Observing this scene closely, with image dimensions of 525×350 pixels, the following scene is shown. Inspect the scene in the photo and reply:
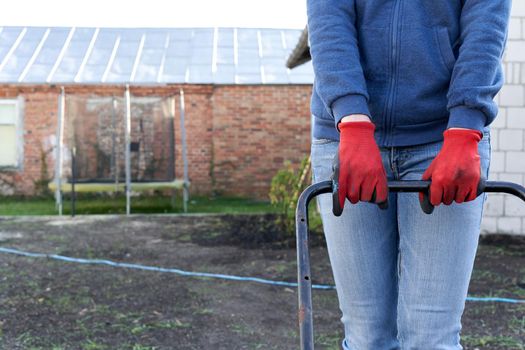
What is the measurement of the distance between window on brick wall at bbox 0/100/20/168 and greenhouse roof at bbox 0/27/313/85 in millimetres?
610

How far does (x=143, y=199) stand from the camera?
13633 millimetres

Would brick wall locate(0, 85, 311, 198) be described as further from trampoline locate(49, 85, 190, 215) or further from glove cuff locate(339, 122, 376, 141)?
glove cuff locate(339, 122, 376, 141)

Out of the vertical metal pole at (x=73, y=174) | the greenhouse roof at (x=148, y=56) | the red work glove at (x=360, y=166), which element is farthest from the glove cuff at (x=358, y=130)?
the greenhouse roof at (x=148, y=56)

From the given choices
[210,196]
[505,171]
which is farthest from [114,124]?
[505,171]

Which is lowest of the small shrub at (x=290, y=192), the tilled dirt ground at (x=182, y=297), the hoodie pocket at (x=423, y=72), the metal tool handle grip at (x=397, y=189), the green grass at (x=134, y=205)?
the green grass at (x=134, y=205)

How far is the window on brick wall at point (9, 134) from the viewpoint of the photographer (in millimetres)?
14812

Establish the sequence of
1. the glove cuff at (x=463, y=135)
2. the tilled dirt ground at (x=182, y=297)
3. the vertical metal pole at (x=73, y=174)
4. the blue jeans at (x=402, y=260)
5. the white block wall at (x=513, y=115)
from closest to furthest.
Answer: the glove cuff at (x=463, y=135), the blue jeans at (x=402, y=260), the tilled dirt ground at (x=182, y=297), the white block wall at (x=513, y=115), the vertical metal pole at (x=73, y=174)

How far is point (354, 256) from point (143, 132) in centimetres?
1068

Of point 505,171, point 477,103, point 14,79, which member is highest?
point 14,79

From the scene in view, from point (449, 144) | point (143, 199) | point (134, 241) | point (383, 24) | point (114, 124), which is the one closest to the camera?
point (449, 144)

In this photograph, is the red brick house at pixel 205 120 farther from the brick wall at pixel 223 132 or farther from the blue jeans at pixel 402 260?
the blue jeans at pixel 402 260

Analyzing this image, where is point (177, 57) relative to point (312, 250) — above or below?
above

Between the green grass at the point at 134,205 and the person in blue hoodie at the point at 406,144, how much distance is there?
9.62m

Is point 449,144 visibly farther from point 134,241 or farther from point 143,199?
point 143,199
